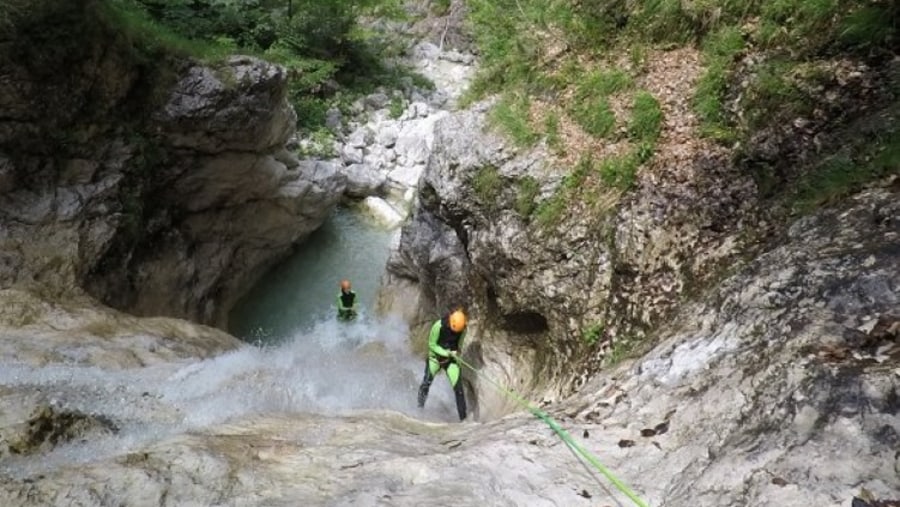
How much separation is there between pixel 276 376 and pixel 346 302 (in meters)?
5.85

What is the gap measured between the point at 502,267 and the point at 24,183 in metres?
8.48

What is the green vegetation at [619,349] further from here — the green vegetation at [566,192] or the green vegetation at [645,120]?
the green vegetation at [645,120]

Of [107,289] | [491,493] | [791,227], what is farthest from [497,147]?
[107,289]

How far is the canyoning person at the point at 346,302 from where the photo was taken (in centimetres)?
1425

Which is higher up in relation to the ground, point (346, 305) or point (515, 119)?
point (515, 119)

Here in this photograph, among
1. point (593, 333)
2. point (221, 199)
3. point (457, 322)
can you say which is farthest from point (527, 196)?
point (221, 199)

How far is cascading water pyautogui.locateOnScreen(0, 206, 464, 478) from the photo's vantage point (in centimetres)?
587

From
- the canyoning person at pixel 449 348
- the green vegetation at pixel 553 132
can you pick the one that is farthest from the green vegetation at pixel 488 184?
the canyoning person at pixel 449 348

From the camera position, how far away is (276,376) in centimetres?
869

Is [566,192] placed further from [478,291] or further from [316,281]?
[316,281]

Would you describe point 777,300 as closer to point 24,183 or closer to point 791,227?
point 791,227

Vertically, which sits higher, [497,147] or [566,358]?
[497,147]

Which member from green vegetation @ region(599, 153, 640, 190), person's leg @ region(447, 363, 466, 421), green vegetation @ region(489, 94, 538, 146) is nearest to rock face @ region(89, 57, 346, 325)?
green vegetation @ region(489, 94, 538, 146)

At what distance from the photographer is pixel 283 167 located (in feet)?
51.3
